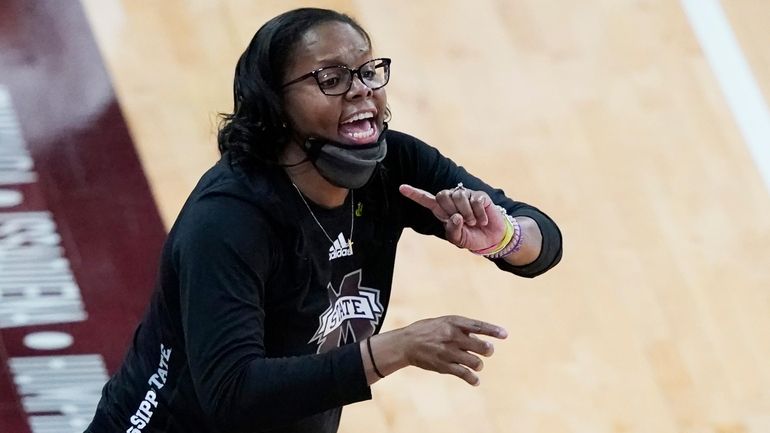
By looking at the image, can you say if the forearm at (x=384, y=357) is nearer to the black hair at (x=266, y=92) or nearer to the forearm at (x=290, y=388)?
the forearm at (x=290, y=388)

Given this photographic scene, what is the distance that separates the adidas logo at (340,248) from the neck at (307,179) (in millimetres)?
58

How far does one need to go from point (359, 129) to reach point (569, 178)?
1.67 metres

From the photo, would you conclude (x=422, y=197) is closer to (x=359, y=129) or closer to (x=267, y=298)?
(x=359, y=129)

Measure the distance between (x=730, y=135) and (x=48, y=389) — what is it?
2.03 m

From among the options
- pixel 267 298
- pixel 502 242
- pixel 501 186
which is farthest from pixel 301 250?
pixel 501 186

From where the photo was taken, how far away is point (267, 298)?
1.66m

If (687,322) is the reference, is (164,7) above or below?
above

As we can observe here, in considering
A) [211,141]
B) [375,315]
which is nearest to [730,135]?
[211,141]

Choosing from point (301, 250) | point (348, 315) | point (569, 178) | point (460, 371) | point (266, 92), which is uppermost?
point (266, 92)

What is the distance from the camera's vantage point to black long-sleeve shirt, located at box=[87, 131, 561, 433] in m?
1.51

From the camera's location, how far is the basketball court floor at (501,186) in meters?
2.79

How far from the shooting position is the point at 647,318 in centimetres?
298

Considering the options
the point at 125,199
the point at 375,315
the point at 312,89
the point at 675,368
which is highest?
the point at 125,199

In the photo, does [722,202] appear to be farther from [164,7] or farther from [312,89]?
[312,89]
